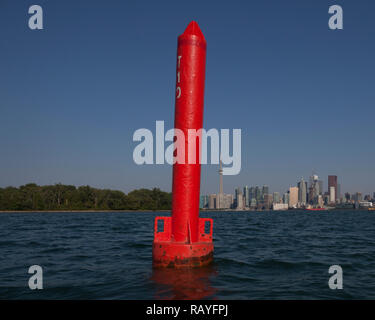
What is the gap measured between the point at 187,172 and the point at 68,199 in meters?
124

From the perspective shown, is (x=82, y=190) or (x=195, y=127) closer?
(x=195, y=127)

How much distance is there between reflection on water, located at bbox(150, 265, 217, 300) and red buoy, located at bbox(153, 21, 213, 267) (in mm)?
253

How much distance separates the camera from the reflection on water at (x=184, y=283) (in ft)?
23.8

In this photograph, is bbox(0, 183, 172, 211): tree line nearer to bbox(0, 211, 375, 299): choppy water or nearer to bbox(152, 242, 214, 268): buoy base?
bbox(0, 211, 375, 299): choppy water

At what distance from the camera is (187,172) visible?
9453 millimetres

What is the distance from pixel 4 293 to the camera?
7.63m

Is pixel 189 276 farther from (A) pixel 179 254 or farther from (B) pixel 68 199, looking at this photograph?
(B) pixel 68 199

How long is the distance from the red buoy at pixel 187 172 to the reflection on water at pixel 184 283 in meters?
0.25

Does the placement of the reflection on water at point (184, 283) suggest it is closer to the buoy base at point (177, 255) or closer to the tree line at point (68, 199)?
the buoy base at point (177, 255)

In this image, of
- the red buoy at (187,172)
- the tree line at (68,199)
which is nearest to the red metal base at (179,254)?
the red buoy at (187,172)

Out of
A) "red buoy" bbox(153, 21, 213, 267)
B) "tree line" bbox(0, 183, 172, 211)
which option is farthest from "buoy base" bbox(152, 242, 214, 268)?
"tree line" bbox(0, 183, 172, 211)
